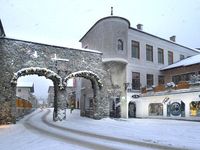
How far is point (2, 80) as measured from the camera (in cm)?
2303

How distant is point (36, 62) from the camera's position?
80.6ft

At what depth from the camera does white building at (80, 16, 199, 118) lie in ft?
95.1

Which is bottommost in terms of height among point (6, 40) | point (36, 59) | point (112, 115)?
point (112, 115)

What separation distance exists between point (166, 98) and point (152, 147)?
55.8 feet

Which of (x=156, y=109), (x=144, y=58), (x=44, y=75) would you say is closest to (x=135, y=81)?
(x=144, y=58)

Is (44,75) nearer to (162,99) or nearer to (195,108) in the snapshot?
(162,99)

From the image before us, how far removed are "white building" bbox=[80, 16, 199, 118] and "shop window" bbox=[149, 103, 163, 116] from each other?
2.54 m

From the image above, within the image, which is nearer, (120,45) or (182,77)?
(120,45)

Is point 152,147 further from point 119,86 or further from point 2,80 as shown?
point 119,86

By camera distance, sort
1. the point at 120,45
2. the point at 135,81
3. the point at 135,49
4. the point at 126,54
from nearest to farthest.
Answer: the point at 120,45, the point at 126,54, the point at 135,81, the point at 135,49

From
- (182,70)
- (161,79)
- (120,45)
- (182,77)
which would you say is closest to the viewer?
(120,45)

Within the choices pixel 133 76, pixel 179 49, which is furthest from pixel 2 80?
pixel 179 49

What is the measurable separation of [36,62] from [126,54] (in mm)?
10516

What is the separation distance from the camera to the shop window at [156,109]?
2784 centimetres
